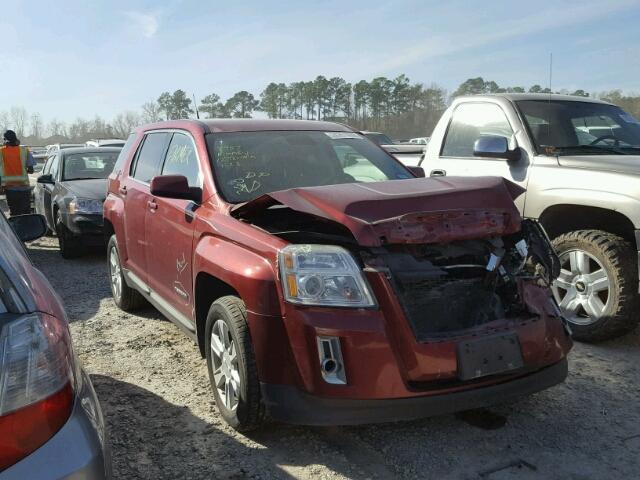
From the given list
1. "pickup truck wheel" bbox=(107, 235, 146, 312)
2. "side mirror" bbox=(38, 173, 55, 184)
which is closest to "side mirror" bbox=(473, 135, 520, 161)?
"pickup truck wheel" bbox=(107, 235, 146, 312)

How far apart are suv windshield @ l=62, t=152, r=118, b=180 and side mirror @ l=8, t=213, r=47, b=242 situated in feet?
20.9

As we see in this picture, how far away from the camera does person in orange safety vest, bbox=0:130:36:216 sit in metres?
10.0

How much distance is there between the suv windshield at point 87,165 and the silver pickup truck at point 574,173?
6.14 metres

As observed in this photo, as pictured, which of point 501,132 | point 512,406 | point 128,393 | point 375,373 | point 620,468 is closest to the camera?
point 375,373

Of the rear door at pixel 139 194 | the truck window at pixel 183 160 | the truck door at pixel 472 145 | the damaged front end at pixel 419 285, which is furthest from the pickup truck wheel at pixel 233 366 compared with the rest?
the truck door at pixel 472 145

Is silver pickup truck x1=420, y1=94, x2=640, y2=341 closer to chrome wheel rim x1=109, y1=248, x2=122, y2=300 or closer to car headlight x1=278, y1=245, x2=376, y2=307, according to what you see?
car headlight x1=278, y1=245, x2=376, y2=307

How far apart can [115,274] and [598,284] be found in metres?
4.39

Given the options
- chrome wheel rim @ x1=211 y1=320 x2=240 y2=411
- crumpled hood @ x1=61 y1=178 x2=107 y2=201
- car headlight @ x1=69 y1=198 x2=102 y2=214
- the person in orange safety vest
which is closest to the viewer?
chrome wheel rim @ x1=211 y1=320 x2=240 y2=411

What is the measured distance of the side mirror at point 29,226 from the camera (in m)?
3.40

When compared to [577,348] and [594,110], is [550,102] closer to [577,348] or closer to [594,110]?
[594,110]

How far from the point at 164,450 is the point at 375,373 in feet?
4.14

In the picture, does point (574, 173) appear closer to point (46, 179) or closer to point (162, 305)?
point (162, 305)

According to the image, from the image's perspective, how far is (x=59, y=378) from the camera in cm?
173

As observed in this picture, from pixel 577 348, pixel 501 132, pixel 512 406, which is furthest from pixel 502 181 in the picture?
pixel 501 132
